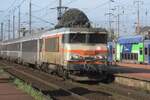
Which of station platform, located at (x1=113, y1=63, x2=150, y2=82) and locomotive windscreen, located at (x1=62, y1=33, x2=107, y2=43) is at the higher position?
locomotive windscreen, located at (x1=62, y1=33, x2=107, y2=43)

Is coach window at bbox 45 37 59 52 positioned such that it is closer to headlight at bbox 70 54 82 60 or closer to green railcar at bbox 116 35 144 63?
headlight at bbox 70 54 82 60

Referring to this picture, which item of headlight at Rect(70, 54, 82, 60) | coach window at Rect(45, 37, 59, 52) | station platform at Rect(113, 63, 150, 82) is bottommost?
station platform at Rect(113, 63, 150, 82)

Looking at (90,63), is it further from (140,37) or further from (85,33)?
(140,37)

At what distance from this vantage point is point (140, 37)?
48500 millimetres

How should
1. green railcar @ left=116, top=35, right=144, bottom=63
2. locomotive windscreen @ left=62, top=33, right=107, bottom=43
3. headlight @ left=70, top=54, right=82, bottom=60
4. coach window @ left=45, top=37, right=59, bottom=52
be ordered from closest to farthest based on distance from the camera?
headlight @ left=70, top=54, right=82, bottom=60 → locomotive windscreen @ left=62, top=33, right=107, bottom=43 → coach window @ left=45, top=37, right=59, bottom=52 → green railcar @ left=116, top=35, right=144, bottom=63

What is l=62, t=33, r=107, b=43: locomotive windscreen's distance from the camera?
24.6 m

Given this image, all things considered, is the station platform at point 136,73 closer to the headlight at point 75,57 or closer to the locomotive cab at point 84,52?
the locomotive cab at point 84,52

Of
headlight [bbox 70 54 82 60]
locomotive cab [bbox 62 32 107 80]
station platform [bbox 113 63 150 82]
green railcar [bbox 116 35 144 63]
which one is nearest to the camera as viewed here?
station platform [bbox 113 63 150 82]

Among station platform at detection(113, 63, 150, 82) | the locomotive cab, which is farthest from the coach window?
station platform at detection(113, 63, 150, 82)

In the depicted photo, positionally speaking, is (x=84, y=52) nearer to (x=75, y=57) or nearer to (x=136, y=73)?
(x=75, y=57)

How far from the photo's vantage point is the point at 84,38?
81.6ft

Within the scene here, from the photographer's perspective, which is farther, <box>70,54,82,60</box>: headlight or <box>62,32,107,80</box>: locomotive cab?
<box>70,54,82,60</box>: headlight

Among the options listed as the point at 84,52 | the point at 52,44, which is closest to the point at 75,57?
the point at 84,52

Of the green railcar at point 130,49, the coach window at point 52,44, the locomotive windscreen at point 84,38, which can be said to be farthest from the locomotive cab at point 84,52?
the green railcar at point 130,49
